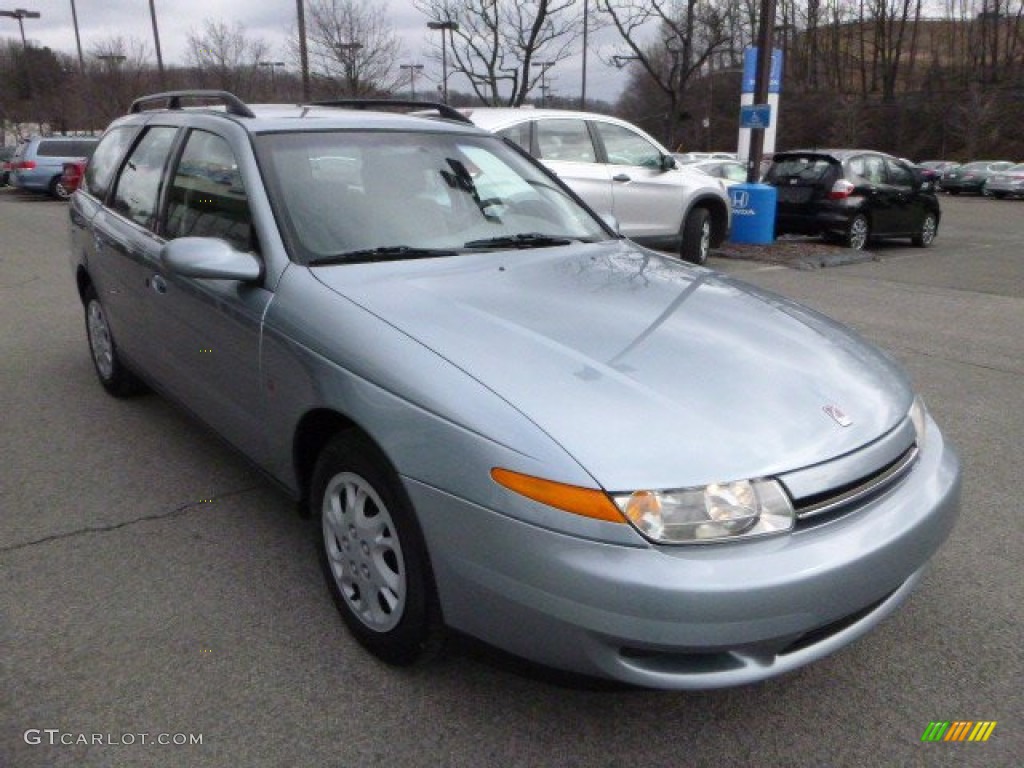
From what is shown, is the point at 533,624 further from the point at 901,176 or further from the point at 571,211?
the point at 901,176

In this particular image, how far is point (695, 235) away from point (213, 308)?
813cm

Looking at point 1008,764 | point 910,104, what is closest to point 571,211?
Answer: point 1008,764

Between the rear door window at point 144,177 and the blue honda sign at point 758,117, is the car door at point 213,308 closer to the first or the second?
the rear door window at point 144,177

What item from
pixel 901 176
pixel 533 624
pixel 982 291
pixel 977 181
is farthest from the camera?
pixel 977 181

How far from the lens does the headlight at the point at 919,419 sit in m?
2.55

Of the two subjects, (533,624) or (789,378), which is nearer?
(533,624)

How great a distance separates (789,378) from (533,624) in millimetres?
1014

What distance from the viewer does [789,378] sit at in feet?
7.95

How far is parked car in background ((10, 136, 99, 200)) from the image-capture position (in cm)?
2252

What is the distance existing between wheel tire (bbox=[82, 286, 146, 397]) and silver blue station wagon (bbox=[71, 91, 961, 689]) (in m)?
Answer: 1.29

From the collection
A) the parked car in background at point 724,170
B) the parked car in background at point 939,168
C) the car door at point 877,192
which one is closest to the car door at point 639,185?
the car door at point 877,192

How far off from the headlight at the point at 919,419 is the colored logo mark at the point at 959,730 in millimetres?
754

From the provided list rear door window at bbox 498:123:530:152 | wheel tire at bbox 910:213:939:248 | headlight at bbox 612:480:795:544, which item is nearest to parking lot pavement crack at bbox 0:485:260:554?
headlight at bbox 612:480:795:544

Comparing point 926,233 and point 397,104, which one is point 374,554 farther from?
point 926,233
